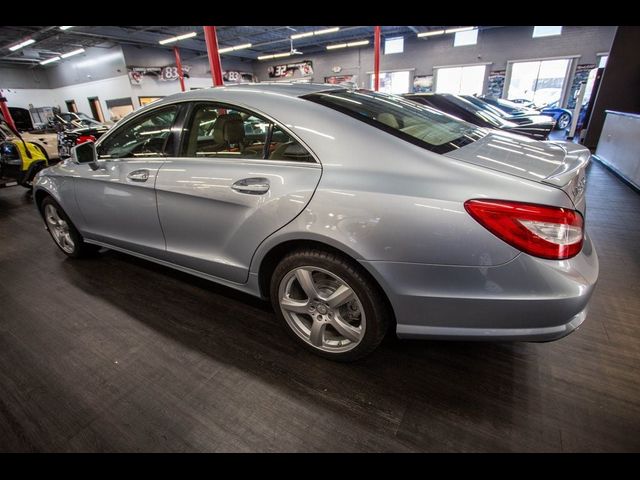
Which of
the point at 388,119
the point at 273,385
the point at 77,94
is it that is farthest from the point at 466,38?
the point at 77,94

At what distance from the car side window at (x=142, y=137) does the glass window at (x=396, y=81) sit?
61.3 feet

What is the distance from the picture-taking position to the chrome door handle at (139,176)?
193cm

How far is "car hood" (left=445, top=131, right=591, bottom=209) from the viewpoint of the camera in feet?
3.86

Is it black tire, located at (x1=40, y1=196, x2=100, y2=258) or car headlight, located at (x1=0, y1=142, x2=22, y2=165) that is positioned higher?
car headlight, located at (x1=0, y1=142, x2=22, y2=165)

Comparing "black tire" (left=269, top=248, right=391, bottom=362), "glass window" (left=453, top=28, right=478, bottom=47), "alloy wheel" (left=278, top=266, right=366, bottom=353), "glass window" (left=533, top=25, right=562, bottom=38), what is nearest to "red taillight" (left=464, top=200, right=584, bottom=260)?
"black tire" (left=269, top=248, right=391, bottom=362)

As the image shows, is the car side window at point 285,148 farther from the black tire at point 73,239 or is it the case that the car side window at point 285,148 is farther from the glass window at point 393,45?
the glass window at point 393,45

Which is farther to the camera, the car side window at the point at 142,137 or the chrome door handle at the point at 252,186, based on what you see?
the car side window at the point at 142,137

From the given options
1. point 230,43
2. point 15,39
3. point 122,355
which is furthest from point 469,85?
point 15,39

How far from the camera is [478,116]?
4621 mm

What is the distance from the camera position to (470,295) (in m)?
1.20

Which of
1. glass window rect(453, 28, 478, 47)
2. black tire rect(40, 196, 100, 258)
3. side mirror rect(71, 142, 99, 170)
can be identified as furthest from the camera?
glass window rect(453, 28, 478, 47)

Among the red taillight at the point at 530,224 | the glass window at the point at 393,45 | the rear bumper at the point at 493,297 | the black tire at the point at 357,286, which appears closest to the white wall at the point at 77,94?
the glass window at the point at 393,45

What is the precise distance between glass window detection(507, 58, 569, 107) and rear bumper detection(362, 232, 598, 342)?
56.4 feet

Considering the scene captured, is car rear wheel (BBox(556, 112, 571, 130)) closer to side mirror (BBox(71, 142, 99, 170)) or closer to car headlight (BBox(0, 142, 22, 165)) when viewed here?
side mirror (BBox(71, 142, 99, 170))
